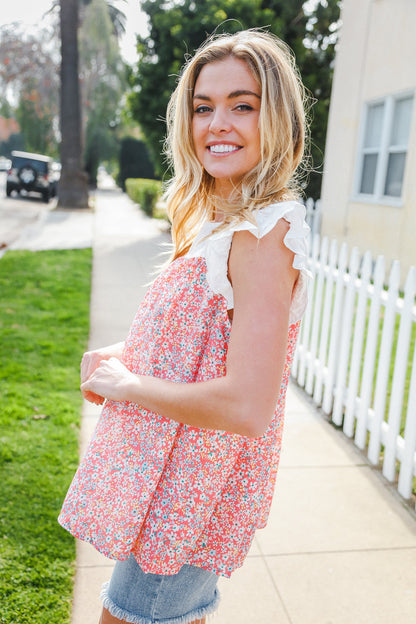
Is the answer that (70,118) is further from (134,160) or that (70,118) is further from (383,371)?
(134,160)

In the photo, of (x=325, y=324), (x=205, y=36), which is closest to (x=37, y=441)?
(x=325, y=324)

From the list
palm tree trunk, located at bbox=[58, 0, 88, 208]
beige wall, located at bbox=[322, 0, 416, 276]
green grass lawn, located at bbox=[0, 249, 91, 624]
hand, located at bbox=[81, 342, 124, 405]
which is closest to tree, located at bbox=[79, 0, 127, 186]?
palm tree trunk, located at bbox=[58, 0, 88, 208]

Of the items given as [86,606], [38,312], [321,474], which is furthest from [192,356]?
[38,312]

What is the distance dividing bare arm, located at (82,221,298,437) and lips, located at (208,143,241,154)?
0.28 meters

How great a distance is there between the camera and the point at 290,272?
3.61 ft

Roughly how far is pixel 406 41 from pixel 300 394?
661 centimetres

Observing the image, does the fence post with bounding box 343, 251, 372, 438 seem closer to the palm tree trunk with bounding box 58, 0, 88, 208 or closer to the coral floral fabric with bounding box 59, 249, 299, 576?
the coral floral fabric with bounding box 59, 249, 299, 576

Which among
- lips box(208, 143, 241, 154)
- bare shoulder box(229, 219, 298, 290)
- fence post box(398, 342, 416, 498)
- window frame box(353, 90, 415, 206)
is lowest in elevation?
fence post box(398, 342, 416, 498)

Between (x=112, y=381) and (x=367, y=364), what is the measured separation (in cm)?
269

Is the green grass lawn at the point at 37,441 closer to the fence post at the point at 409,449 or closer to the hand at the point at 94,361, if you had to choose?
the hand at the point at 94,361

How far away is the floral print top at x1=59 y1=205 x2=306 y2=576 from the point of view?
1.19 meters

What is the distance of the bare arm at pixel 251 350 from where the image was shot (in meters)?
1.04

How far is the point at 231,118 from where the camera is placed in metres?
1.28

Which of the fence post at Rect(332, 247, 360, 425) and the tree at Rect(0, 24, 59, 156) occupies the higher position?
the tree at Rect(0, 24, 59, 156)
